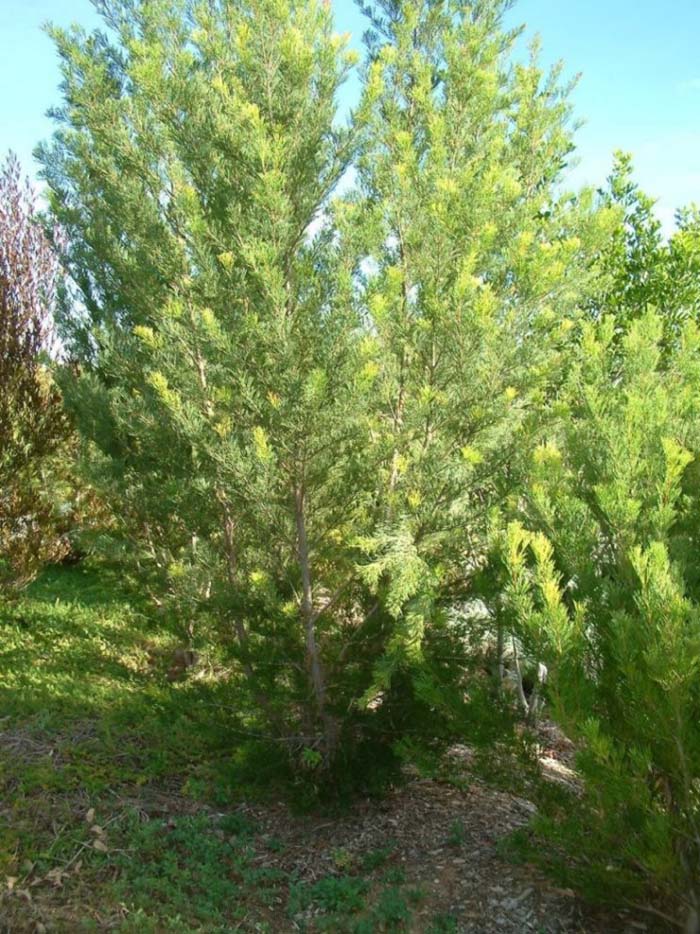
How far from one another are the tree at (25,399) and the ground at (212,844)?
1932 mm

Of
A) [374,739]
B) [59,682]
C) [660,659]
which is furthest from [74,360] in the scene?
[660,659]

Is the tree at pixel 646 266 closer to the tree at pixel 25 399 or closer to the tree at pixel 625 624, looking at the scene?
the tree at pixel 625 624

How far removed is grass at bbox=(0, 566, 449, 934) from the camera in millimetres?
3672

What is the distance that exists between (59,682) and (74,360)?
2455 mm

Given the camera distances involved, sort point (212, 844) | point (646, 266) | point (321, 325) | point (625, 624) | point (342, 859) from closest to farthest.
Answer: point (625, 624), point (321, 325), point (342, 859), point (212, 844), point (646, 266)

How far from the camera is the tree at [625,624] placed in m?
2.87

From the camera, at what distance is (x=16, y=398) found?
7.21 meters

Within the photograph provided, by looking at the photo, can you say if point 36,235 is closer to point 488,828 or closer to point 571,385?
point 571,385

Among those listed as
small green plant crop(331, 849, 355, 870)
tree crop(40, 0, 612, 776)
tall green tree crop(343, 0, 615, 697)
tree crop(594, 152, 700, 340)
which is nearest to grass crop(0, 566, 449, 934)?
small green plant crop(331, 849, 355, 870)

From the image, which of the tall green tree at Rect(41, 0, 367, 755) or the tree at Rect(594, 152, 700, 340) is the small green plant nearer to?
the tall green tree at Rect(41, 0, 367, 755)

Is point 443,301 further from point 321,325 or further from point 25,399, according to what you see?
point 25,399

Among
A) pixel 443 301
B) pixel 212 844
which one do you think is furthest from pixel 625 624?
pixel 212 844

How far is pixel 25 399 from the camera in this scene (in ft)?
23.8

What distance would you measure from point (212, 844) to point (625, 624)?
2.49 m
